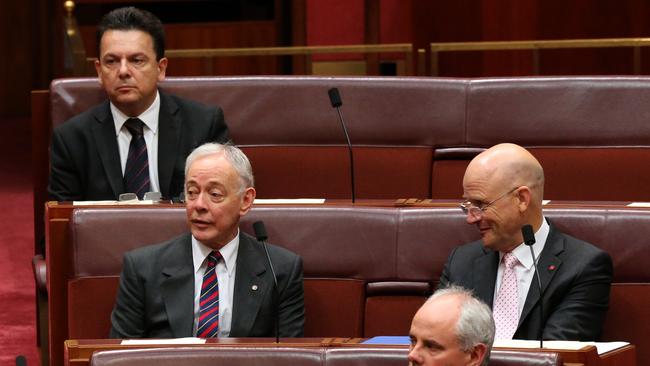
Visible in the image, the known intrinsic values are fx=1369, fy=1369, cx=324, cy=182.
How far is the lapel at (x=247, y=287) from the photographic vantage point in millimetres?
1459

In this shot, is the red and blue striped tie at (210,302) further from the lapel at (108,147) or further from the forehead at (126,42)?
the forehead at (126,42)

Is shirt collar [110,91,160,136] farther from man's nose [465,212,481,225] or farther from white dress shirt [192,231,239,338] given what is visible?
man's nose [465,212,481,225]

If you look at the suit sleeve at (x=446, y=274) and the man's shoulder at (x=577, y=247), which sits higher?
the man's shoulder at (x=577, y=247)

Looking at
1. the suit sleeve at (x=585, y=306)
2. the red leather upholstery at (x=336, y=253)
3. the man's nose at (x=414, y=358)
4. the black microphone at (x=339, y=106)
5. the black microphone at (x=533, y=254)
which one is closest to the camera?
the man's nose at (x=414, y=358)

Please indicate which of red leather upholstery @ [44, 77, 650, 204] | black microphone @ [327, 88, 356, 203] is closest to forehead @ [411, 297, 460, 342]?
black microphone @ [327, 88, 356, 203]

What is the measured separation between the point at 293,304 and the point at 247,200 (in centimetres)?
13

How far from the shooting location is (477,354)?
44.7 inches

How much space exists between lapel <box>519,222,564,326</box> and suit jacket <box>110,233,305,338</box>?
24 cm

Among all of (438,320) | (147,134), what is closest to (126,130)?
(147,134)

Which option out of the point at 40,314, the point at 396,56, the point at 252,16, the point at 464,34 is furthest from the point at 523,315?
the point at 252,16

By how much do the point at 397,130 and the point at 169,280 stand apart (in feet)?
1.59

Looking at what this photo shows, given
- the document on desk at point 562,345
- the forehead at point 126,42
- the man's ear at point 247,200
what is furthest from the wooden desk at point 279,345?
the forehead at point 126,42

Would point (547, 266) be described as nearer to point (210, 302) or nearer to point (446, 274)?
point (446, 274)

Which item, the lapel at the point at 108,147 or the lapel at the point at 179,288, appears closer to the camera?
the lapel at the point at 179,288
